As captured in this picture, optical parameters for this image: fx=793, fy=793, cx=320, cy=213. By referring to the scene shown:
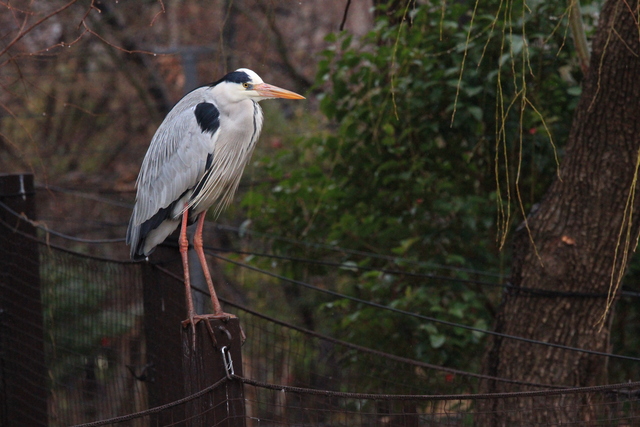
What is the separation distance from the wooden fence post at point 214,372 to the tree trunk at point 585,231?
1321 millimetres

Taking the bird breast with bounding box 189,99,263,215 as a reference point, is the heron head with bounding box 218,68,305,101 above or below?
above

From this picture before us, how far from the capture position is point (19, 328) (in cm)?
336

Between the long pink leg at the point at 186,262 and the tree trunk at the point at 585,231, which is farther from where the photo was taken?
the tree trunk at the point at 585,231

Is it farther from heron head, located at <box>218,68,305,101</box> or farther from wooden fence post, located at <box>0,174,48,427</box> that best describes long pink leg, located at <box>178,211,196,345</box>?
wooden fence post, located at <box>0,174,48,427</box>

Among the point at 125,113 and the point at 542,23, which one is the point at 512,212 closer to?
the point at 542,23

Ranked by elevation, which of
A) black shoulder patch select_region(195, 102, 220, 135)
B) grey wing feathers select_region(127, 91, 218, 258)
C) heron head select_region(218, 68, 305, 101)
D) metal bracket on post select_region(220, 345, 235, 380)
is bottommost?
metal bracket on post select_region(220, 345, 235, 380)

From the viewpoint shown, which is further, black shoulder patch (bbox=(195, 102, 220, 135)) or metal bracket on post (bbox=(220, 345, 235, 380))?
black shoulder patch (bbox=(195, 102, 220, 135))

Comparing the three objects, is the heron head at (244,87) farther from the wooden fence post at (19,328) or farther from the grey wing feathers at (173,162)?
the wooden fence post at (19,328)

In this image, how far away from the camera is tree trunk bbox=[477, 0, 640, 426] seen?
2.95 metres

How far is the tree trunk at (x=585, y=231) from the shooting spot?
2.95 metres

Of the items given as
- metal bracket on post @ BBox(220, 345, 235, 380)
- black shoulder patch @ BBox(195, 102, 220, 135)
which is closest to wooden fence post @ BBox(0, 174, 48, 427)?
black shoulder patch @ BBox(195, 102, 220, 135)

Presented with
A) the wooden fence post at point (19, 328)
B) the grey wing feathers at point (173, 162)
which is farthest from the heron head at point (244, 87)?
the wooden fence post at point (19, 328)

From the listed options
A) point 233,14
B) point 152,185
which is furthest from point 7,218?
point 233,14

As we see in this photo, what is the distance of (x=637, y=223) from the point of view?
3.02m
